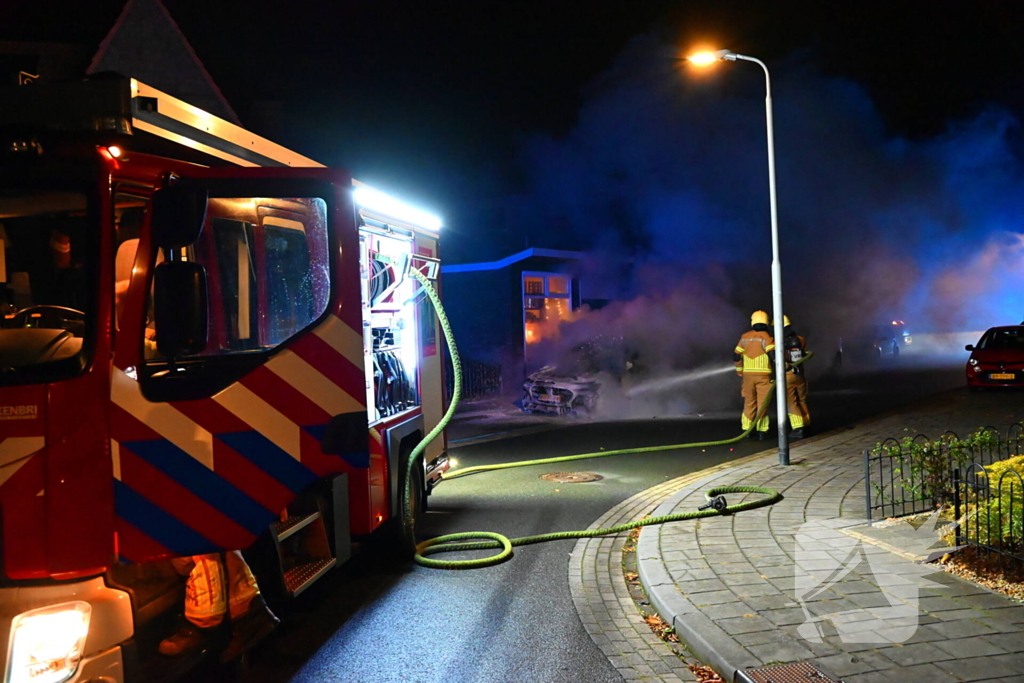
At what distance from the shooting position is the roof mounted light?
16.8 feet

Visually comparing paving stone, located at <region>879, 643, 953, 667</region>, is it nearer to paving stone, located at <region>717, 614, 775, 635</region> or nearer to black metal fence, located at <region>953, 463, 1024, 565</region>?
paving stone, located at <region>717, 614, 775, 635</region>

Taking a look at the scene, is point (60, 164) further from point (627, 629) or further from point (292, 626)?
point (627, 629)

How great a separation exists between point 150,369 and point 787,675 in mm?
3291

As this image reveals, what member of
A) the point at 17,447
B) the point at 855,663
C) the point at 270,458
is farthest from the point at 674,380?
the point at 17,447

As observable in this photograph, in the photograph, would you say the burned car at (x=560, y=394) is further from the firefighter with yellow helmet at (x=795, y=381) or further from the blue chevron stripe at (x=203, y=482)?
the blue chevron stripe at (x=203, y=482)

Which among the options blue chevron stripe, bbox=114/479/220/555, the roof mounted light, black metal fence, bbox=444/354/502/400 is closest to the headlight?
blue chevron stripe, bbox=114/479/220/555

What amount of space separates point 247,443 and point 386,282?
2690 mm

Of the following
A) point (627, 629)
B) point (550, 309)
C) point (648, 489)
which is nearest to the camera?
point (627, 629)

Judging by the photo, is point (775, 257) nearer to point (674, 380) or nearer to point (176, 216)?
point (176, 216)

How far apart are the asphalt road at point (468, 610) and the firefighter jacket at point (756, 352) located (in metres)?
2.50

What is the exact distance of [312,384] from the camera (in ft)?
12.0

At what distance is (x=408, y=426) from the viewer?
5973 millimetres

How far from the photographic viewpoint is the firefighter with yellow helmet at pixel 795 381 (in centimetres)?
1116


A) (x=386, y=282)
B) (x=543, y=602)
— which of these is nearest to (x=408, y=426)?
(x=386, y=282)
